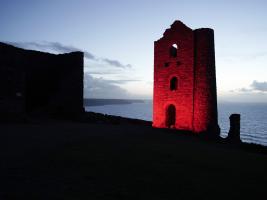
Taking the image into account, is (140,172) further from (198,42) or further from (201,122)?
(198,42)

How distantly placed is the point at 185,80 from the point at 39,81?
1192 cm

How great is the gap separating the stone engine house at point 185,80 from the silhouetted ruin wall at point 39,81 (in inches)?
254

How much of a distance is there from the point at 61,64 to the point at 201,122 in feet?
40.2

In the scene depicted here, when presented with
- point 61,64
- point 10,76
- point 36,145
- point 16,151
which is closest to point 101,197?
point 16,151

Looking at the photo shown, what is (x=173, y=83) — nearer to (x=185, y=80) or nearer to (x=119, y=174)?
(x=185, y=80)

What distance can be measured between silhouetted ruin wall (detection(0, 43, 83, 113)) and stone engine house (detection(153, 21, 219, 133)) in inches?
254

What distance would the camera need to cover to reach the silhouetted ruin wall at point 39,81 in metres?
15.4

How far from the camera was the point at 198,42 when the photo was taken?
61.2 ft

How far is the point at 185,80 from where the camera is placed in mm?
19094

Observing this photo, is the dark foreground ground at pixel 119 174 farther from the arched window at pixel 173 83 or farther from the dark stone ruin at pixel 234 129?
the arched window at pixel 173 83

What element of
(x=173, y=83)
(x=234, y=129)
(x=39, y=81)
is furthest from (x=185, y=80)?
(x=39, y=81)

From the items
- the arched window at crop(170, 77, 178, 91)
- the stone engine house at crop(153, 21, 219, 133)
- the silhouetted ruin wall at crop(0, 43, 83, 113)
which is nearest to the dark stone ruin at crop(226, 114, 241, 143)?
the stone engine house at crop(153, 21, 219, 133)

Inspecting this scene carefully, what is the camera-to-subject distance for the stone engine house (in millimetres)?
18250

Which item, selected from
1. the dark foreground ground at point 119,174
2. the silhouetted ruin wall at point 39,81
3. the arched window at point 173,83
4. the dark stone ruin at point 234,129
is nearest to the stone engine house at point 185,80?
the arched window at point 173,83
